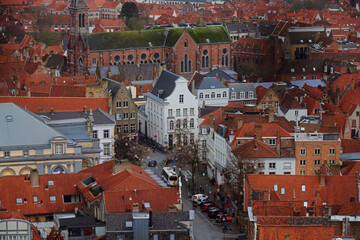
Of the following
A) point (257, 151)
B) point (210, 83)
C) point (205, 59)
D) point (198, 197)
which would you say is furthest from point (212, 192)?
point (205, 59)

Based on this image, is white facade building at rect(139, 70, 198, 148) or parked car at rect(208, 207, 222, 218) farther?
white facade building at rect(139, 70, 198, 148)

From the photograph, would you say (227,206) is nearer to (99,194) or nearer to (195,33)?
(99,194)

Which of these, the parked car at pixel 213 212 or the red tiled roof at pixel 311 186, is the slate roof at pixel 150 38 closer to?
the parked car at pixel 213 212

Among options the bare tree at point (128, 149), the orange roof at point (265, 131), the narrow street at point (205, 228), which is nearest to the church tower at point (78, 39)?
the bare tree at point (128, 149)

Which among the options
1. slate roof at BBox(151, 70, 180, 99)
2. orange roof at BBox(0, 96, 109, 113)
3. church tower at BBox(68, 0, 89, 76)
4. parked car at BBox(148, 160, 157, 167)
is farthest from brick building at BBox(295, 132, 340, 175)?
church tower at BBox(68, 0, 89, 76)

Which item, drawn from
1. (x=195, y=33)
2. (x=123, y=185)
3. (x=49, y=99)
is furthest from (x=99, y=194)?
(x=195, y=33)

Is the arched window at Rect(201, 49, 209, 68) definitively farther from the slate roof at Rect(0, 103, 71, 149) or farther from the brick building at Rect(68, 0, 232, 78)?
the slate roof at Rect(0, 103, 71, 149)
